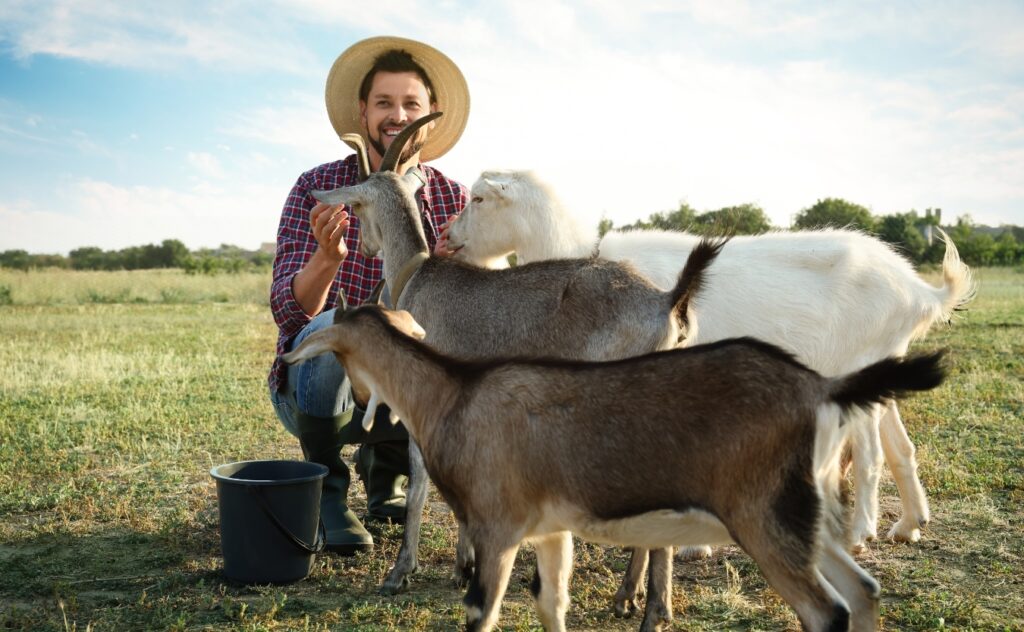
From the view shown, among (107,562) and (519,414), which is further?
(107,562)

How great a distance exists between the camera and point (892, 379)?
290 centimetres

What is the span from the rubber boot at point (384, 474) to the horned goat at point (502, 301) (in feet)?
3.96

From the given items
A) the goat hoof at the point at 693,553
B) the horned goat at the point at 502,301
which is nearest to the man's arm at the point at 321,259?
the horned goat at the point at 502,301

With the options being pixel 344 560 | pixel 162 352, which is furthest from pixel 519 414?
pixel 162 352

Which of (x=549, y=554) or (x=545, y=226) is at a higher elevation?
(x=545, y=226)

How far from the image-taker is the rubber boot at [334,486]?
515 cm

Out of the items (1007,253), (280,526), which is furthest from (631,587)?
(1007,253)

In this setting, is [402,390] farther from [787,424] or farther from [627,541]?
[787,424]

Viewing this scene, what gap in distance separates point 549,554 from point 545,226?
2.06 metres

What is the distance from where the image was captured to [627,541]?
329 cm

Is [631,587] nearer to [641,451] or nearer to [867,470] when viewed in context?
[641,451]

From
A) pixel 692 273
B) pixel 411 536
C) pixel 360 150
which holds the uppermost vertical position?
pixel 360 150

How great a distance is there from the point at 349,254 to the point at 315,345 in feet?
8.01

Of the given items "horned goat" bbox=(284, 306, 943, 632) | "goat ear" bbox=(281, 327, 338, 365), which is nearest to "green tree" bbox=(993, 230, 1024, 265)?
"horned goat" bbox=(284, 306, 943, 632)
